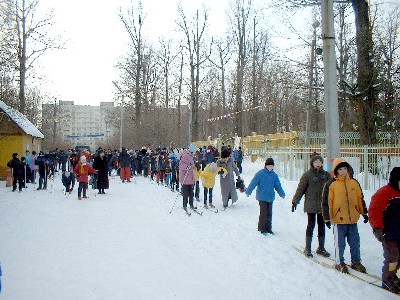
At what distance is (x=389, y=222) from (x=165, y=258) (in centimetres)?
357

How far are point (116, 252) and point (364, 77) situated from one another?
470 inches

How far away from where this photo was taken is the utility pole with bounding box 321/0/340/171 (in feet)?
23.0

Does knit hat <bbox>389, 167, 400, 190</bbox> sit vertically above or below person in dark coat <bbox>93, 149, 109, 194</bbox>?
above

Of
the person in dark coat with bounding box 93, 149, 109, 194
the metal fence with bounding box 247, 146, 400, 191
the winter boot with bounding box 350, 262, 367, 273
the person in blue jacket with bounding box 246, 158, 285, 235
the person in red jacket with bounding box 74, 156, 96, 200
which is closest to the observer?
the winter boot with bounding box 350, 262, 367, 273

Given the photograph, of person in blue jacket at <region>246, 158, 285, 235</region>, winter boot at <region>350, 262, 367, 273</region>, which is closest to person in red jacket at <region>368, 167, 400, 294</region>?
winter boot at <region>350, 262, 367, 273</region>

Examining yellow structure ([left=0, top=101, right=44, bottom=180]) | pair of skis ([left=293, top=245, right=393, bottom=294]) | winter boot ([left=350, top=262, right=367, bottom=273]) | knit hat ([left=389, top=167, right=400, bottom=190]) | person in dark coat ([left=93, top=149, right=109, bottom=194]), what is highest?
yellow structure ([left=0, top=101, right=44, bottom=180])

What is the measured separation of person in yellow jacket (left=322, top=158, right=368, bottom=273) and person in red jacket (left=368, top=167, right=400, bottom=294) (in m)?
0.72

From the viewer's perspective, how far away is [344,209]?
5.81 metres

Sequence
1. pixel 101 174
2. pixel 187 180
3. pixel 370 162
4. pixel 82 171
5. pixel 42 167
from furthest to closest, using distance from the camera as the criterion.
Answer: pixel 42 167 < pixel 101 174 < pixel 82 171 < pixel 187 180 < pixel 370 162

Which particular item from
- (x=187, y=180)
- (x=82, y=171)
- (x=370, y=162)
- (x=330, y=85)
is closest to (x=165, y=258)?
(x=330, y=85)

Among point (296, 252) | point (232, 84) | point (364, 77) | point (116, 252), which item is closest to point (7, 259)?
point (116, 252)

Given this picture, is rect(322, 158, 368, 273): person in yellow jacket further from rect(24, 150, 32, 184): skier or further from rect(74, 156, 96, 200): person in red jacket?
rect(24, 150, 32, 184): skier

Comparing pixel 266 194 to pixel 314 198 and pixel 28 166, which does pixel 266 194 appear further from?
pixel 28 166

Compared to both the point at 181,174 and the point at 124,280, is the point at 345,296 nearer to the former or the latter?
the point at 124,280
